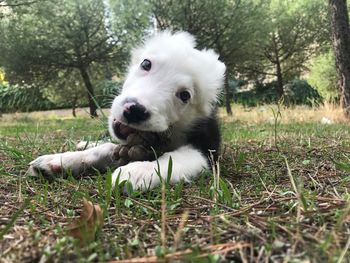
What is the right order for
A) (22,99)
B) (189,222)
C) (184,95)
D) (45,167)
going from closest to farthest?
1. (189,222)
2. (45,167)
3. (184,95)
4. (22,99)

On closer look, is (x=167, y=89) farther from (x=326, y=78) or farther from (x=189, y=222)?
(x=326, y=78)

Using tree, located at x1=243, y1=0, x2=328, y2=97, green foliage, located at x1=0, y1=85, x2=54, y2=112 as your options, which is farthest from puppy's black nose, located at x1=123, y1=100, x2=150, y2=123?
tree, located at x1=243, y1=0, x2=328, y2=97

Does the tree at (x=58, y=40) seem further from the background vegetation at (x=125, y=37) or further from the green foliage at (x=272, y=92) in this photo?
the green foliage at (x=272, y=92)

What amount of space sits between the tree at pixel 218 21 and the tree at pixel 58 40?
4.12m

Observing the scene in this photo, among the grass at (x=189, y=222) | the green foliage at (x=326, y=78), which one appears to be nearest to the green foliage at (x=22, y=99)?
the green foliage at (x=326, y=78)

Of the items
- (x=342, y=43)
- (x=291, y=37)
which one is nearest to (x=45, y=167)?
(x=342, y=43)

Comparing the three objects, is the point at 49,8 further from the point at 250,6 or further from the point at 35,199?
the point at 35,199

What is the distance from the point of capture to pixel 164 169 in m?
2.58

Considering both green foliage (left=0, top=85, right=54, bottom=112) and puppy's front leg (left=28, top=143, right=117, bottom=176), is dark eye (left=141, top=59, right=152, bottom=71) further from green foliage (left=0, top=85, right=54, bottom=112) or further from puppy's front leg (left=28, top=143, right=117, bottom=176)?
green foliage (left=0, top=85, right=54, bottom=112)

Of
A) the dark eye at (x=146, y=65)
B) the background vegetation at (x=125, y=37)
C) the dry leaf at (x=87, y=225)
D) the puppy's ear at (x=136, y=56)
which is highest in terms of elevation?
the background vegetation at (x=125, y=37)

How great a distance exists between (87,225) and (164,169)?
1.12m

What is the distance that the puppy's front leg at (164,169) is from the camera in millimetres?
2367

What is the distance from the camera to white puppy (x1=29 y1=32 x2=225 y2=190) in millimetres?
2697

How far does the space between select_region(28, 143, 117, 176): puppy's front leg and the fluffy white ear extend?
30.9 inches
